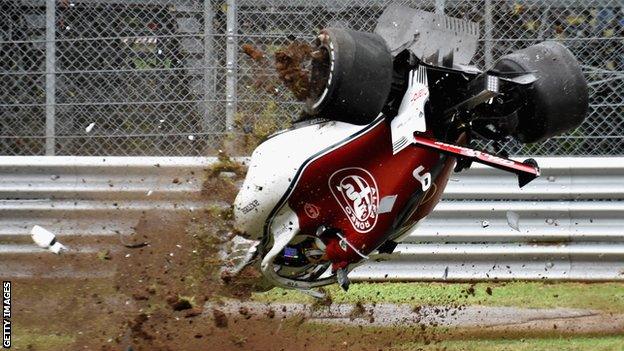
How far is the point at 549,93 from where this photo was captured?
5961 mm

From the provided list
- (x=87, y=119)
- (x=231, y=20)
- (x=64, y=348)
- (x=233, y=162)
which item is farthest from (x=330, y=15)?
(x=64, y=348)

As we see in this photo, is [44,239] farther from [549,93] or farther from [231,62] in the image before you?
[549,93]

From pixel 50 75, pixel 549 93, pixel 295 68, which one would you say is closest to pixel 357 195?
pixel 295 68

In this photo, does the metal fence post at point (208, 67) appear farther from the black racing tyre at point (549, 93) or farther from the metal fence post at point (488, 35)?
the black racing tyre at point (549, 93)

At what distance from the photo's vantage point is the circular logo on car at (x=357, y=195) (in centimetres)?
604

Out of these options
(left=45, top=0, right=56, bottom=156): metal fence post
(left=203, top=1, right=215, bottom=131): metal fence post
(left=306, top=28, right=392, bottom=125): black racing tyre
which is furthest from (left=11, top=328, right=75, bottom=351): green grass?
(left=306, top=28, right=392, bottom=125): black racing tyre

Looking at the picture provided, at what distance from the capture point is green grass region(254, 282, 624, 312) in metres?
8.58

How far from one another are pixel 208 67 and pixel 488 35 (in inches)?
90.2

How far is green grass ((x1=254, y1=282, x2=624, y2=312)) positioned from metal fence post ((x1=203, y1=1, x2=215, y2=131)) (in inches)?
60.7

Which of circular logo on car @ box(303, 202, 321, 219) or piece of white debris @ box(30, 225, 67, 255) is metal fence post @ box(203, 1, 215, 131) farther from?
circular logo on car @ box(303, 202, 321, 219)

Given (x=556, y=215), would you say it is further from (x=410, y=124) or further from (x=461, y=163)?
(x=410, y=124)

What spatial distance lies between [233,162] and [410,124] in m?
2.80

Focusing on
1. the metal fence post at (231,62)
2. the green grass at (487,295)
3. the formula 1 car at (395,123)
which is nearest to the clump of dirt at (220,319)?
the green grass at (487,295)

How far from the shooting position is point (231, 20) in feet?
29.0
